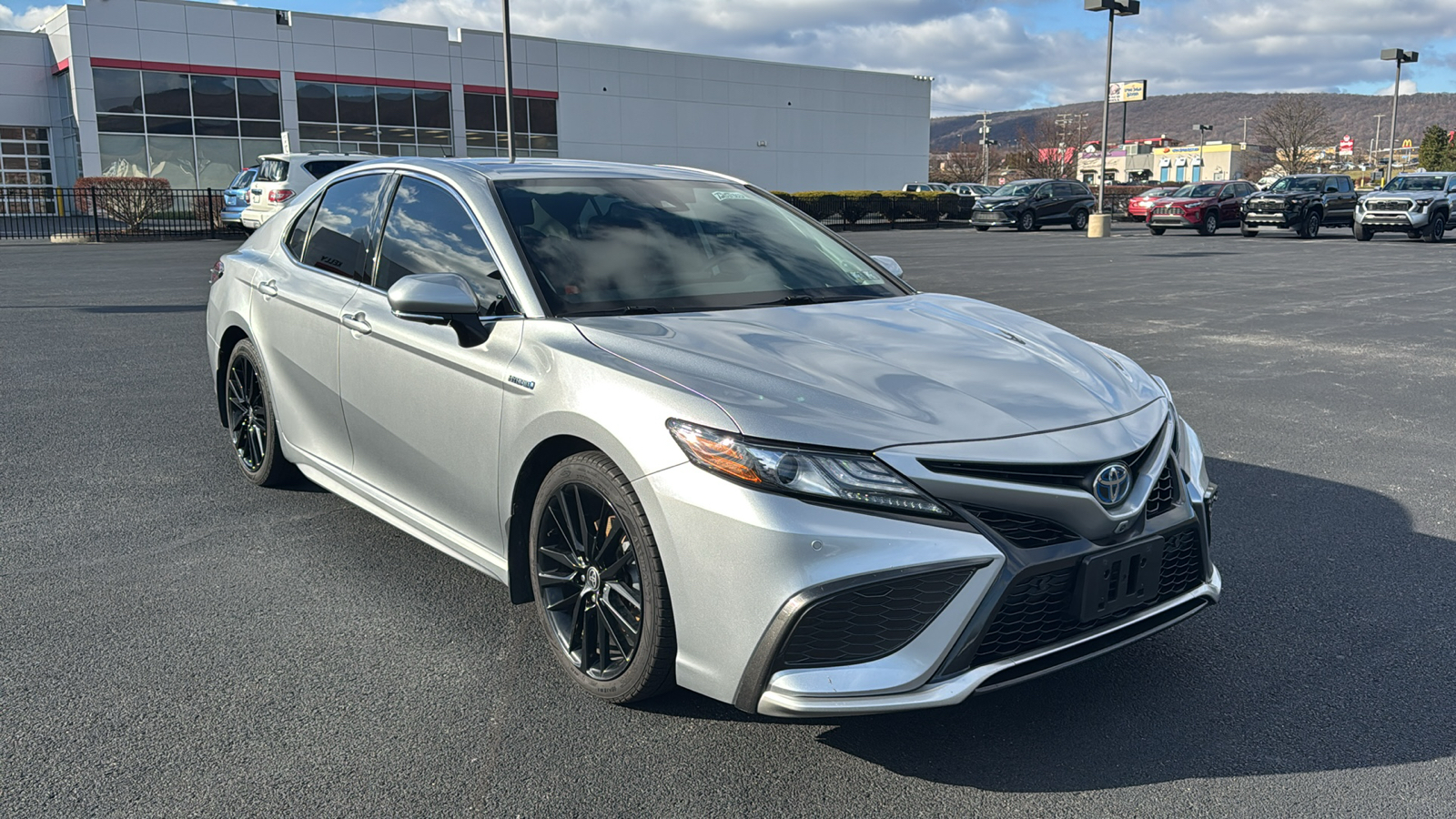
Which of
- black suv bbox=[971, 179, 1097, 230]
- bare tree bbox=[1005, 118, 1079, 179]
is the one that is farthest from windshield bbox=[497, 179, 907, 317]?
bare tree bbox=[1005, 118, 1079, 179]

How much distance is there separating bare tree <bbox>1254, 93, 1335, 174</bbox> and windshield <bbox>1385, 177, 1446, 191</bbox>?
76386 mm

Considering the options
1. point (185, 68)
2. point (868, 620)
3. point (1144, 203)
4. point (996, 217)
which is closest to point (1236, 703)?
point (868, 620)

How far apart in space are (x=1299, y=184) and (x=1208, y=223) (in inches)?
113

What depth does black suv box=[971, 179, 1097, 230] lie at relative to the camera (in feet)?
124

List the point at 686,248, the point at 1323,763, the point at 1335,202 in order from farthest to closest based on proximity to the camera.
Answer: the point at 1335,202, the point at 686,248, the point at 1323,763

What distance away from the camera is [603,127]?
51.9 metres

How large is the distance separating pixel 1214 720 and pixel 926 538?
3.98 feet

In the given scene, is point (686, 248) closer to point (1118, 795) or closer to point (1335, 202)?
point (1118, 795)

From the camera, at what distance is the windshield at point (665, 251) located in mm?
3729

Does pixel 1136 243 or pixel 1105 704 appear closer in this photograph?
pixel 1105 704

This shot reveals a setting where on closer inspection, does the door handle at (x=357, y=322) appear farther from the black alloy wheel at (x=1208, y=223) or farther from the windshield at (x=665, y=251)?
the black alloy wheel at (x=1208, y=223)

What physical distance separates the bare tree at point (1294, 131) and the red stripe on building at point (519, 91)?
3046 inches

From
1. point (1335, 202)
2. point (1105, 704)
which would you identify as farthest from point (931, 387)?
point (1335, 202)

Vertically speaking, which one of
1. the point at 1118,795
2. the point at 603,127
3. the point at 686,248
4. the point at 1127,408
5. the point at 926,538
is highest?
the point at 603,127
